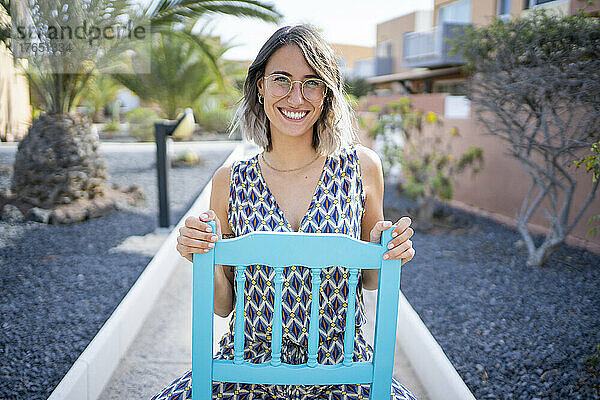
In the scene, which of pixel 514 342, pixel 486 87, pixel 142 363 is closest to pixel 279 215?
pixel 142 363

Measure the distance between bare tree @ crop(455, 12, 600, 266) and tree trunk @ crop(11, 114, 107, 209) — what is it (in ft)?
13.8

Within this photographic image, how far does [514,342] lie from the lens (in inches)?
115

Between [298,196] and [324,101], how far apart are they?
37 cm

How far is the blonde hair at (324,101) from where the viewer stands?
164cm

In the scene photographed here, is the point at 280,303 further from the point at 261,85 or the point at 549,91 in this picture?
the point at 549,91

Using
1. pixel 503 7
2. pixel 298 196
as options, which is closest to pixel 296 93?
pixel 298 196

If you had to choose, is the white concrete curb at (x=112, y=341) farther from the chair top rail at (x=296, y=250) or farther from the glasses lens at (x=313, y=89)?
the glasses lens at (x=313, y=89)

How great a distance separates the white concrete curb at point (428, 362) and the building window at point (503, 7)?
4914mm

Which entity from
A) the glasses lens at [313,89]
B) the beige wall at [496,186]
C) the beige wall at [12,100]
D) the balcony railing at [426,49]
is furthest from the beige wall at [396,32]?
the glasses lens at [313,89]

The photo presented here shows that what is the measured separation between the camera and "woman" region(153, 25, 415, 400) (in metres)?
1.64

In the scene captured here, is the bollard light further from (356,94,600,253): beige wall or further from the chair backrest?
the chair backrest

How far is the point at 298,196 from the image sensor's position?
70.5 inches

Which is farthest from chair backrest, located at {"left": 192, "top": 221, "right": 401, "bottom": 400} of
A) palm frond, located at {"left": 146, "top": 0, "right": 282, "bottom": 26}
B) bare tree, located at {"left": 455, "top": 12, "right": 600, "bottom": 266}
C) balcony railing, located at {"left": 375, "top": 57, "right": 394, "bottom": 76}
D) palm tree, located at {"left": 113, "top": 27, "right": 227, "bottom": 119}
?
balcony railing, located at {"left": 375, "top": 57, "right": 394, "bottom": 76}

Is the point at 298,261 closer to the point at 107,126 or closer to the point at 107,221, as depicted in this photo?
the point at 107,221
